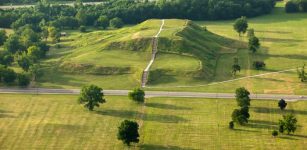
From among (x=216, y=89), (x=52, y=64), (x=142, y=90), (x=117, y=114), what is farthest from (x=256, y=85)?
(x=52, y=64)

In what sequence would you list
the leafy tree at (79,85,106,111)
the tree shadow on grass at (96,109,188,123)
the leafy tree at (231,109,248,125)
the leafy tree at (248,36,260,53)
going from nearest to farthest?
the leafy tree at (231,109,248,125)
the tree shadow on grass at (96,109,188,123)
the leafy tree at (79,85,106,111)
the leafy tree at (248,36,260,53)

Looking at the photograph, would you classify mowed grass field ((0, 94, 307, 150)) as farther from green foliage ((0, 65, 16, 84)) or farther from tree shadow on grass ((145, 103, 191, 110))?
green foliage ((0, 65, 16, 84))

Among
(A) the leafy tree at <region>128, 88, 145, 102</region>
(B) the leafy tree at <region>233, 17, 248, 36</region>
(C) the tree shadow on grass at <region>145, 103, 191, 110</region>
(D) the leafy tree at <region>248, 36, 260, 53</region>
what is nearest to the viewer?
(C) the tree shadow on grass at <region>145, 103, 191, 110</region>

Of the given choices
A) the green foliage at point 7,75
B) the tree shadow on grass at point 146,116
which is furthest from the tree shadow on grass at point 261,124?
the green foliage at point 7,75

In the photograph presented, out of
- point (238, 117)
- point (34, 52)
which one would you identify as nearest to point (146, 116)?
point (238, 117)

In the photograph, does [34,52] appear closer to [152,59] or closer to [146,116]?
[152,59]

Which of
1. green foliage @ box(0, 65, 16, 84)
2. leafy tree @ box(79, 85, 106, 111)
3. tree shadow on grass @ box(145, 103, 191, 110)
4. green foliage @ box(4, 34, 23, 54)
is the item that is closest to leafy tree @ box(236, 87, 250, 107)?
tree shadow on grass @ box(145, 103, 191, 110)
